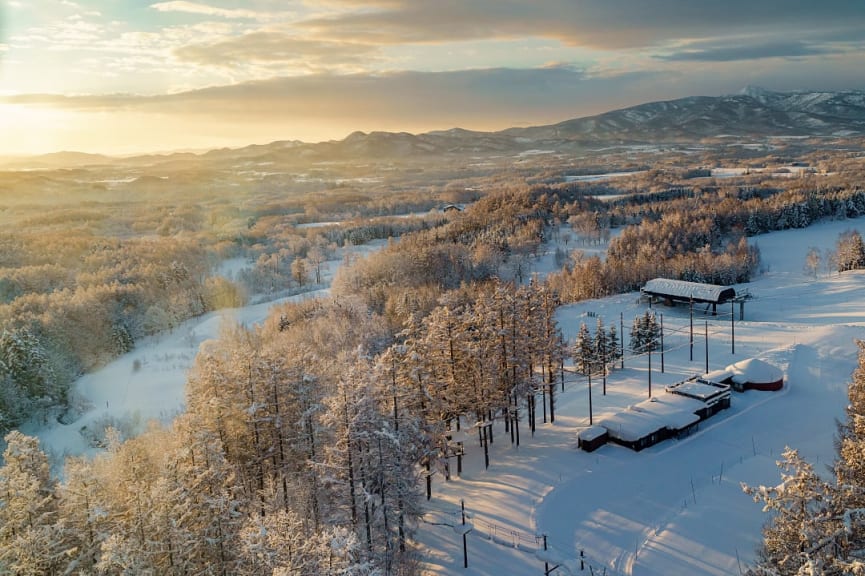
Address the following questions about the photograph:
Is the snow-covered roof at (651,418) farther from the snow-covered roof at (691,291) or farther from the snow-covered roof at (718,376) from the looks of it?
the snow-covered roof at (691,291)

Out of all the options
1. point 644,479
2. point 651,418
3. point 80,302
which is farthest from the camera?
point 80,302

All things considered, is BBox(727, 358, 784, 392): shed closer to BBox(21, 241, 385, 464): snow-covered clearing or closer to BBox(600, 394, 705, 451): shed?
BBox(600, 394, 705, 451): shed

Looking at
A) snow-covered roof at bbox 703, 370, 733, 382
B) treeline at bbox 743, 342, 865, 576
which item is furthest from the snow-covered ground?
treeline at bbox 743, 342, 865, 576

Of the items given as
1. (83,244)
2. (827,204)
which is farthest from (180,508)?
(827,204)

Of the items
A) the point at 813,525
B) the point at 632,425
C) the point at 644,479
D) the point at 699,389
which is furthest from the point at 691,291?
the point at 813,525

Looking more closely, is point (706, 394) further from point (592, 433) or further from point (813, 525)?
point (813, 525)

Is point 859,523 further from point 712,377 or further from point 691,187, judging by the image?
point 691,187
